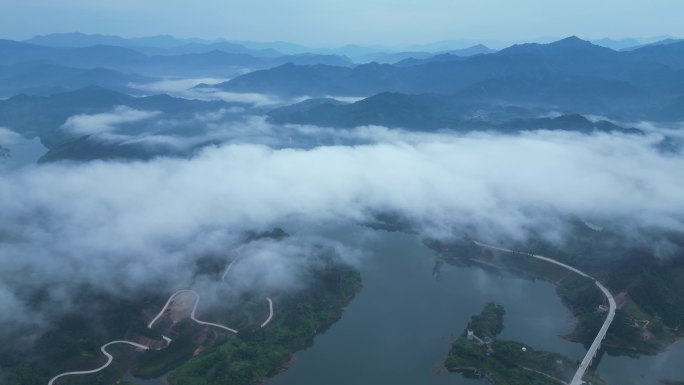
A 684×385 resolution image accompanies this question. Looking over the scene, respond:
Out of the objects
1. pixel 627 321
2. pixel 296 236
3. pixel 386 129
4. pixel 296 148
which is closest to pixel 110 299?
pixel 296 236

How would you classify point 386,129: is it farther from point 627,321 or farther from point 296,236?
point 627,321

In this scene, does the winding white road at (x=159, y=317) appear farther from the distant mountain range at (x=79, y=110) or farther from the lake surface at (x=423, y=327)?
the distant mountain range at (x=79, y=110)

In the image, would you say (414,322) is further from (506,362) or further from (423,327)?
(506,362)

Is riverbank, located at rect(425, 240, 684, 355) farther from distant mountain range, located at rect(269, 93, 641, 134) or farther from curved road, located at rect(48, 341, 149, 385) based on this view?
distant mountain range, located at rect(269, 93, 641, 134)

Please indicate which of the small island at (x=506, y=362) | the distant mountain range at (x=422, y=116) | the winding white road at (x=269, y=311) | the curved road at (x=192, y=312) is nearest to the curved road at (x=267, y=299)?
the winding white road at (x=269, y=311)

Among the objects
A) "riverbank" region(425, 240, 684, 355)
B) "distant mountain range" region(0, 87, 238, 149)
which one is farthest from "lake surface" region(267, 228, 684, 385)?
"distant mountain range" region(0, 87, 238, 149)
